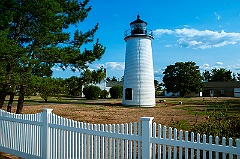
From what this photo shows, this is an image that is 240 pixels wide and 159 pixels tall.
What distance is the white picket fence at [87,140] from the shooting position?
12.0 ft

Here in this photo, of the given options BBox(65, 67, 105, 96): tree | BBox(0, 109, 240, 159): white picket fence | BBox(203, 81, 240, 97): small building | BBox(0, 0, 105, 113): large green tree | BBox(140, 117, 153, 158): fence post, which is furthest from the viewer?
BBox(203, 81, 240, 97): small building

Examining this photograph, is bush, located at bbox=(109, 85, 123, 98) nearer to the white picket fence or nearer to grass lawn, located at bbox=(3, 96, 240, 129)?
grass lawn, located at bbox=(3, 96, 240, 129)

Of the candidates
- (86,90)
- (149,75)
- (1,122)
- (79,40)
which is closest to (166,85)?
(86,90)

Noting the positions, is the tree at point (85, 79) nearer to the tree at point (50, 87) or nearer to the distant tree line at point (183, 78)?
the tree at point (50, 87)

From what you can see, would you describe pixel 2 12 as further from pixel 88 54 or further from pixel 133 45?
pixel 133 45

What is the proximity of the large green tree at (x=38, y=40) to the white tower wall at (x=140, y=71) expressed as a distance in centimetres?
1423

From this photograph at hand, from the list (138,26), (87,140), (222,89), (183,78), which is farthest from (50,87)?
(222,89)

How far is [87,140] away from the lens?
4609 millimetres

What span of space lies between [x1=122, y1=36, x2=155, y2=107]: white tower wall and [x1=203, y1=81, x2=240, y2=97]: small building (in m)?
39.5

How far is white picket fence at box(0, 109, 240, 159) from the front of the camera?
144 inches

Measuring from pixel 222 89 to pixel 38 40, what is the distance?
59.3 metres

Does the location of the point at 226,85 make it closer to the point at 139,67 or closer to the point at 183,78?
the point at 183,78

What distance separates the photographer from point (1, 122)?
638cm

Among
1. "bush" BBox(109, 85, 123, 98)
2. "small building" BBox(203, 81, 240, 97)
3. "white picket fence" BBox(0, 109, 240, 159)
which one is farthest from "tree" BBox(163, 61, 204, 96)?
"white picket fence" BBox(0, 109, 240, 159)
